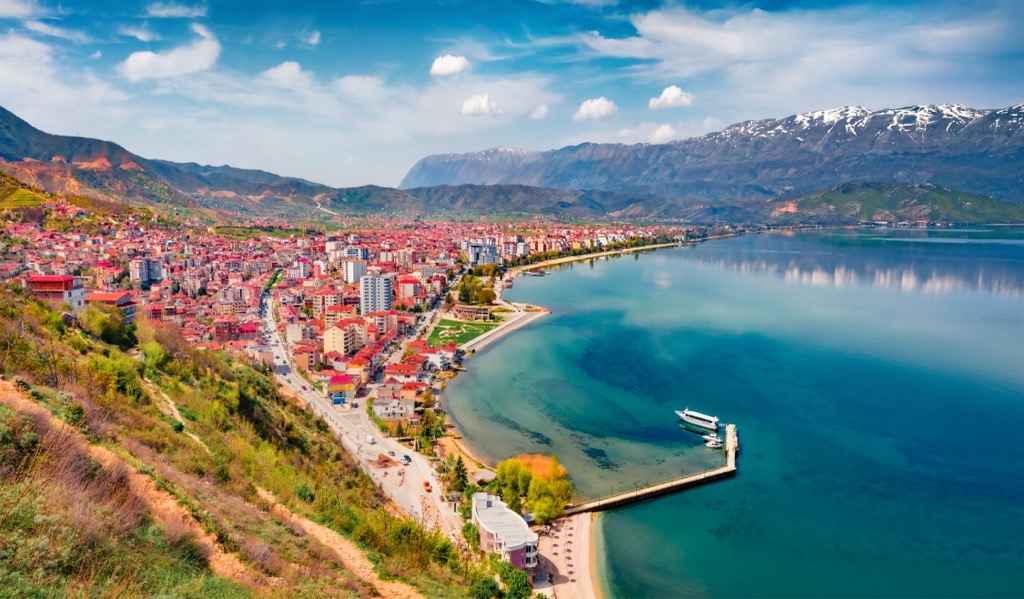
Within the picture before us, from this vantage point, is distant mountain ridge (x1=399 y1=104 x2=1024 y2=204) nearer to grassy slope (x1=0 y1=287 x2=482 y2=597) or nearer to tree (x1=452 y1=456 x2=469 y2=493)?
tree (x1=452 y1=456 x2=469 y2=493)

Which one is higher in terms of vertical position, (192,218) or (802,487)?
(192,218)

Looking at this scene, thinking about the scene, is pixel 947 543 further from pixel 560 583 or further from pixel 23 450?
pixel 23 450

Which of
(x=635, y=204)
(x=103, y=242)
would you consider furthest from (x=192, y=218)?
(x=635, y=204)

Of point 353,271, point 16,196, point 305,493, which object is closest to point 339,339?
point 305,493

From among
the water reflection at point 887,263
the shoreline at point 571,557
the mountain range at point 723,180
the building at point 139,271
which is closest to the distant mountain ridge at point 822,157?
the mountain range at point 723,180

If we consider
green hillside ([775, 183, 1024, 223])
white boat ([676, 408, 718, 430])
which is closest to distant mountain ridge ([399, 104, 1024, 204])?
green hillside ([775, 183, 1024, 223])

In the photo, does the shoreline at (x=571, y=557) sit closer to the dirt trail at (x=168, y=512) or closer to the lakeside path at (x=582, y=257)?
the dirt trail at (x=168, y=512)
